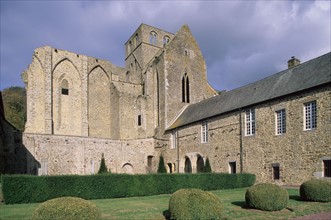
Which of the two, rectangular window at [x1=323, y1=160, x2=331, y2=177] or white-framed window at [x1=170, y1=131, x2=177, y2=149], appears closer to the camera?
rectangular window at [x1=323, y1=160, x2=331, y2=177]

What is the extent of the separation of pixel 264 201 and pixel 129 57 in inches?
1554

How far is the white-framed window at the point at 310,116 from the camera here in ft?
54.7

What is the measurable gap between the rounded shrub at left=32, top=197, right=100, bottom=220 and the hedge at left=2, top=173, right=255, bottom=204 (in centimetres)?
839

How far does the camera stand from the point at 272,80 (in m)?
21.0

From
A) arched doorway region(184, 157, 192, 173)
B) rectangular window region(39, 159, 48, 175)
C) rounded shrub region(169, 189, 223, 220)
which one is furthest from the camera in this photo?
arched doorway region(184, 157, 192, 173)

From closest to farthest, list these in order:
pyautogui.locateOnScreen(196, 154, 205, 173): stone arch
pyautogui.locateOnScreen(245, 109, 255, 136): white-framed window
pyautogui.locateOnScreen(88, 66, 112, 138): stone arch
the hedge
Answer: the hedge
pyautogui.locateOnScreen(245, 109, 255, 136): white-framed window
pyautogui.locateOnScreen(196, 154, 205, 173): stone arch
pyautogui.locateOnScreen(88, 66, 112, 138): stone arch

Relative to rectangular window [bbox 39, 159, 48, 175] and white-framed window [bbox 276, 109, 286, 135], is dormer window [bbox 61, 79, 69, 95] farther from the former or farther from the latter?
white-framed window [bbox 276, 109, 286, 135]

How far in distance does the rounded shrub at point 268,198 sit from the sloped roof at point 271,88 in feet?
29.1

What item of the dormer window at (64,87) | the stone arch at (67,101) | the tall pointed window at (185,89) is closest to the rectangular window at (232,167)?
the tall pointed window at (185,89)

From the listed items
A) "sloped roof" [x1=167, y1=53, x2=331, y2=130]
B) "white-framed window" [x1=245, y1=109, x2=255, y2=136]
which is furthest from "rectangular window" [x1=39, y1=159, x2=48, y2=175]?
"white-framed window" [x1=245, y1=109, x2=255, y2=136]

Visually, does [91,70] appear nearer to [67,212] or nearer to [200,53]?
[200,53]

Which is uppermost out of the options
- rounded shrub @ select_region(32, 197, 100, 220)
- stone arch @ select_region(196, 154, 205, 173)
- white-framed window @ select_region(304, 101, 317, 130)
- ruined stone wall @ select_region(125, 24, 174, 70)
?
ruined stone wall @ select_region(125, 24, 174, 70)

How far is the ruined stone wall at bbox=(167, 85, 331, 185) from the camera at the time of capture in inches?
Answer: 634

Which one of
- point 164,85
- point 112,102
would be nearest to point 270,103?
point 164,85
